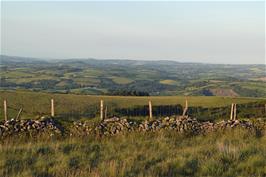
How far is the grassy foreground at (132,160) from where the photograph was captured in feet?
24.5

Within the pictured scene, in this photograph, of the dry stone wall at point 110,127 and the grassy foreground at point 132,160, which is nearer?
the grassy foreground at point 132,160

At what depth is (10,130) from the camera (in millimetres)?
12891

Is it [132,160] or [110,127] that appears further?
[110,127]

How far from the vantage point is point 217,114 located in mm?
48906

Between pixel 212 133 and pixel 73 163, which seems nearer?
pixel 73 163

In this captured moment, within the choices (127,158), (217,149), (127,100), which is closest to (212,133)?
(217,149)

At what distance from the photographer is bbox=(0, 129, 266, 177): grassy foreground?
24.5ft

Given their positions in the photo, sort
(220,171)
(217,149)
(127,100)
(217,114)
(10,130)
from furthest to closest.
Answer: (127,100) → (217,114) → (10,130) → (217,149) → (220,171)

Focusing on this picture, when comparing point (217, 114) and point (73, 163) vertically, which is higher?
point (73, 163)

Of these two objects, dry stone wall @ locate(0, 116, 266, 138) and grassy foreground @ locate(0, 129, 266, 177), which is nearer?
grassy foreground @ locate(0, 129, 266, 177)

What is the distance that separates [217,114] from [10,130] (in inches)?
1536

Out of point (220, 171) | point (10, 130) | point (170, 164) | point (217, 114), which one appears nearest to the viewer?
point (220, 171)

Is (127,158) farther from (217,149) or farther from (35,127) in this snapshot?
(35,127)

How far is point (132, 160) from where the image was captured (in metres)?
8.38
